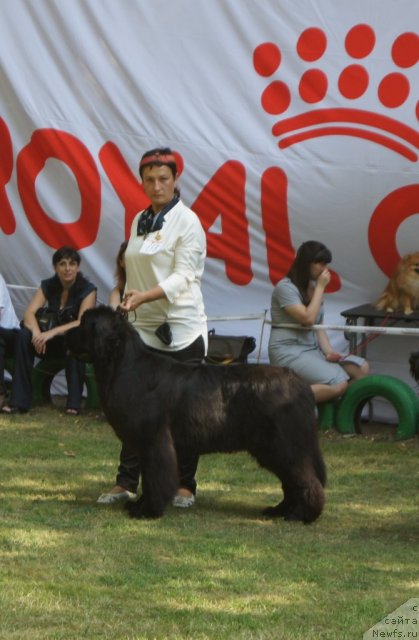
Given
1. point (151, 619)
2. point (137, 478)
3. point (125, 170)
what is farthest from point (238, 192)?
point (151, 619)

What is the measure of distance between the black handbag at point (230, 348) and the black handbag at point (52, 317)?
112 centimetres

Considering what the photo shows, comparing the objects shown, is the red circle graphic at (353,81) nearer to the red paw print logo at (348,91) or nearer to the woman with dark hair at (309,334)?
the red paw print logo at (348,91)

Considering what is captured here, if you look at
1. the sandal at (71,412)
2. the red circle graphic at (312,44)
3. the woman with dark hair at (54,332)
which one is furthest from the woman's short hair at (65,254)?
the red circle graphic at (312,44)

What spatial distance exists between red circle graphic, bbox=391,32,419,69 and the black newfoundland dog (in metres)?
3.53

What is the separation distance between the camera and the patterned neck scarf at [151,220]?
6.27m

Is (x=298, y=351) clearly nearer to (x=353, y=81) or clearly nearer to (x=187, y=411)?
(x=353, y=81)

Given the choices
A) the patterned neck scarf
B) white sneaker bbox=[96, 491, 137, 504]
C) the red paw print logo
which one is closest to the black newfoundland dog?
white sneaker bbox=[96, 491, 137, 504]

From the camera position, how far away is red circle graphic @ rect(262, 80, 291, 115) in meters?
9.09

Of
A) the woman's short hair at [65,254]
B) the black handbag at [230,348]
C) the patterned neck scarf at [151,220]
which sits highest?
the patterned neck scarf at [151,220]

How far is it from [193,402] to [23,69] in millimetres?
4804

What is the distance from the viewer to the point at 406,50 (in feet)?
28.6

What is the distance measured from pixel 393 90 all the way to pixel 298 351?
6.65 feet

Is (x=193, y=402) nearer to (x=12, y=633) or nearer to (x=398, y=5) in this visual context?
(x=12, y=633)

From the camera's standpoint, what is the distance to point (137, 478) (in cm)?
655
